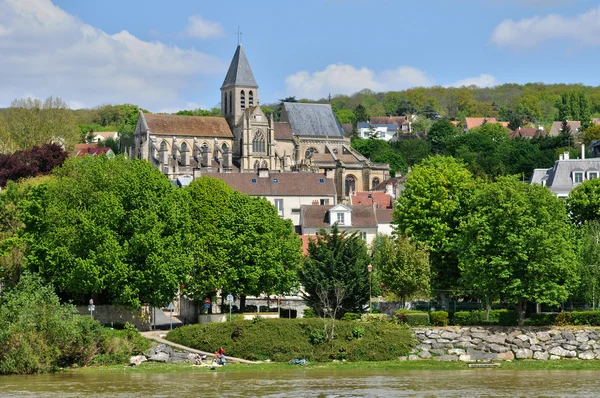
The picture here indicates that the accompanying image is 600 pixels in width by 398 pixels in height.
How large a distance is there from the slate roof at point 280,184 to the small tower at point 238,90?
51689 mm

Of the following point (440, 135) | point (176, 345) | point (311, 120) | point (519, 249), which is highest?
point (440, 135)

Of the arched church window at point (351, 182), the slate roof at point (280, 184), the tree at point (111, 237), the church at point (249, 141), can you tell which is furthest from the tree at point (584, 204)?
the arched church window at point (351, 182)

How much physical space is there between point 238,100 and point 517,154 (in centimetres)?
3946

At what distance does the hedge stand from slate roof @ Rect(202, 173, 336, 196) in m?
38.7

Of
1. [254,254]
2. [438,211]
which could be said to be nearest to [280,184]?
[438,211]

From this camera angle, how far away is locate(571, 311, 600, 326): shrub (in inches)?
2143

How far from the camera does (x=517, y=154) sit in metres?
142

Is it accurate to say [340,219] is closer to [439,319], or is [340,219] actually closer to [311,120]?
[439,319]

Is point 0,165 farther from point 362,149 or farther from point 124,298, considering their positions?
point 362,149

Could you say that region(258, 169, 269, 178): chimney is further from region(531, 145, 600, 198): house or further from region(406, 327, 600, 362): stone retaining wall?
region(406, 327, 600, 362): stone retaining wall

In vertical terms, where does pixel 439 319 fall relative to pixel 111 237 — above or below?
below

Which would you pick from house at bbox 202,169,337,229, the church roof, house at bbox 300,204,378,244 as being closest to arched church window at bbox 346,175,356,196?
the church roof

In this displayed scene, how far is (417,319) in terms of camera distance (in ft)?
182

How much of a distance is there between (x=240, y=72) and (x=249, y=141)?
15.7 meters
